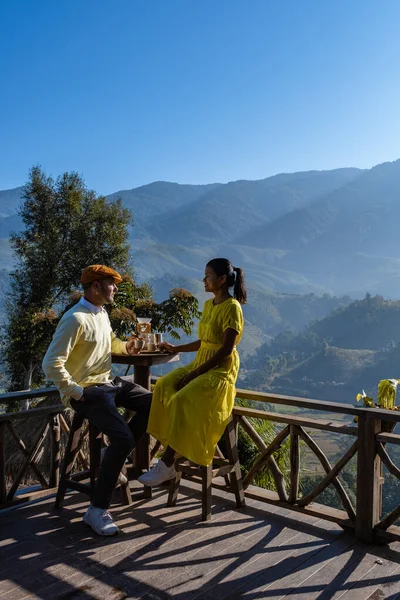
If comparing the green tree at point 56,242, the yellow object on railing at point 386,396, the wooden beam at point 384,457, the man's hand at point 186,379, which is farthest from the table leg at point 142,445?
the green tree at point 56,242

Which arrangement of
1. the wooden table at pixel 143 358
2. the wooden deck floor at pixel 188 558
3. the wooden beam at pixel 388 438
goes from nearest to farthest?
the wooden deck floor at pixel 188 558 < the wooden beam at pixel 388 438 < the wooden table at pixel 143 358

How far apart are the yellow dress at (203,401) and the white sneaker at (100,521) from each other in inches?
20.1

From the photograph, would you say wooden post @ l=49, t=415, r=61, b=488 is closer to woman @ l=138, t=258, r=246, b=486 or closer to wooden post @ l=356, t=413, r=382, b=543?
woman @ l=138, t=258, r=246, b=486

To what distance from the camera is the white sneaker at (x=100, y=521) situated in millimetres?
2881

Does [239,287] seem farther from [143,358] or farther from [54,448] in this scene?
[54,448]

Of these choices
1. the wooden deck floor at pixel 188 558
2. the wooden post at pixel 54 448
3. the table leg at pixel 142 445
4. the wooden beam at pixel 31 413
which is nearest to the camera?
the wooden deck floor at pixel 188 558

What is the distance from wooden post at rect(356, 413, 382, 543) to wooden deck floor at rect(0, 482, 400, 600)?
101mm

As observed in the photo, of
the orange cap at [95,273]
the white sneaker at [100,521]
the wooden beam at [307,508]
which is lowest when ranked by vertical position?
the wooden beam at [307,508]

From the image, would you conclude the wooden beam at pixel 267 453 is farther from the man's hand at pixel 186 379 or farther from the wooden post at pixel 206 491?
the man's hand at pixel 186 379

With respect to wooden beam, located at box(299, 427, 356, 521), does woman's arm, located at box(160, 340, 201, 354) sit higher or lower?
higher

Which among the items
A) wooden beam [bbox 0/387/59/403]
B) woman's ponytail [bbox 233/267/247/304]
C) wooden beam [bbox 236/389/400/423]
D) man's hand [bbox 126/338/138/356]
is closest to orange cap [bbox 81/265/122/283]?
man's hand [bbox 126/338/138/356]

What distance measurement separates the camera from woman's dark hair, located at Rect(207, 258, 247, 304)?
3174 millimetres

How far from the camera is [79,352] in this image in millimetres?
3049

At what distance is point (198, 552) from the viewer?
2730 millimetres
